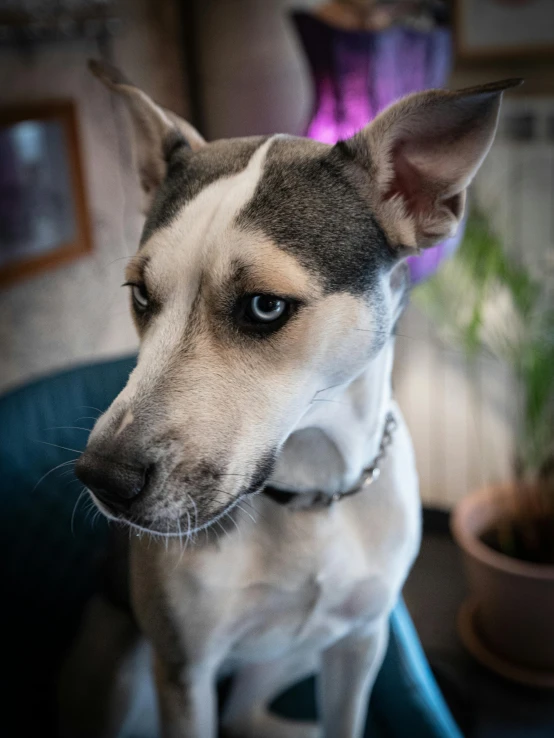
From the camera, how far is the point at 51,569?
129 cm

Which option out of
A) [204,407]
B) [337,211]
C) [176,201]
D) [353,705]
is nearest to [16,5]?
[176,201]

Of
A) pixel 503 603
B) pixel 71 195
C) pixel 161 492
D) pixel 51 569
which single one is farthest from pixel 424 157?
pixel 503 603

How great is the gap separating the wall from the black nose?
117cm

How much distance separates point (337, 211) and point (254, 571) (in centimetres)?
47

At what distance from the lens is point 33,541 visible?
1270mm

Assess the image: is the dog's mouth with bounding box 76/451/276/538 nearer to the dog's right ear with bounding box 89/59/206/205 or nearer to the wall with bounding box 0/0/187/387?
the dog's right ear with bounding box 89/59/206/205

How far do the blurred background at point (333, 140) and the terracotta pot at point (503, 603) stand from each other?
0.06 feet

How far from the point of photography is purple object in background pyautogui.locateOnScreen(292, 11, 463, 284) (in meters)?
1.53

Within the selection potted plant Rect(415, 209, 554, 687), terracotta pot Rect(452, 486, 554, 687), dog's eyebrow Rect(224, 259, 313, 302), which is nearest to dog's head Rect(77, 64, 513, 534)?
dog's eyebrow Rect(224, 259, 313, 302)

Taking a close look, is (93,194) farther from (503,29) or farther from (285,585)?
(285,585)

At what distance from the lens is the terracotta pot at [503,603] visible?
1782 mm

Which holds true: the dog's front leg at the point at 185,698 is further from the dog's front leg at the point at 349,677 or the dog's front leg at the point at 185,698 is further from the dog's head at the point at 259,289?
the dog's head at the point at 259,289

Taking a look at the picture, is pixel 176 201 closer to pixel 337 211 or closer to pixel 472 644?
pixel 337 211

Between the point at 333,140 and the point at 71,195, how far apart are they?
74cm
